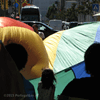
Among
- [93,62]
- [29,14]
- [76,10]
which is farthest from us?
[76,10]

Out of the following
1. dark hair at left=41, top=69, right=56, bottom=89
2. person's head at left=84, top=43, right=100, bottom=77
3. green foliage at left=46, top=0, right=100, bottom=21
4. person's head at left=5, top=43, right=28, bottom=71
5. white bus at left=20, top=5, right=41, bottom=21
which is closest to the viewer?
person's head at left=84, top=43, right=100, bottom=77

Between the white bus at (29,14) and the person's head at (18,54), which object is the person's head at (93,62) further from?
the white bus at (29,14)

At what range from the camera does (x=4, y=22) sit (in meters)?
4.36

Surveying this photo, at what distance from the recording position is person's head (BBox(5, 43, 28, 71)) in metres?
3.51

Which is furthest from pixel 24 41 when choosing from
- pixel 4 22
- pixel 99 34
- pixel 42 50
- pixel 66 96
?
pixel 99 34

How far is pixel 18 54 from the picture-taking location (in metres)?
3.52

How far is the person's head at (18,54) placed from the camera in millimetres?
3506

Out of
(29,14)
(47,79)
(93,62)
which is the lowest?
(29,14)

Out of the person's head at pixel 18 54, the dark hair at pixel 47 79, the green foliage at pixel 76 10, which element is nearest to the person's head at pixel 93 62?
the dark hair at pixel 47 79

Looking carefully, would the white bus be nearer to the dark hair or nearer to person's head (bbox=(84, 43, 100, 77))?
the dark hair

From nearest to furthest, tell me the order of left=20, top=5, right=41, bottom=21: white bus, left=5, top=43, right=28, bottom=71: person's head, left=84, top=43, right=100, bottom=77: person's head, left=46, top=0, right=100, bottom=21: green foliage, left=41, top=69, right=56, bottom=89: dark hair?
left=84, top=43, right=100, bottom=77: person's head
left=41, top=69, right=56, bottom=89: dark hair
left=5, top=43, right=28, bottom=71: person's head
left=20, top=5, right=41, bottom=21: white bus
left=46, top=0, right=100, bottom=21: green foliage

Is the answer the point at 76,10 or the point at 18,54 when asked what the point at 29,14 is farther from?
the point at 76,10

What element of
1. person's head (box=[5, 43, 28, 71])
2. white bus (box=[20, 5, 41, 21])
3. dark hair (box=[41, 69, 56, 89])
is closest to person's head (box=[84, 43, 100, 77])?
dark hair (box=[41, 69, 56, 89])

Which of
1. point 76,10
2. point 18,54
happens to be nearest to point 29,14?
point 18,54
